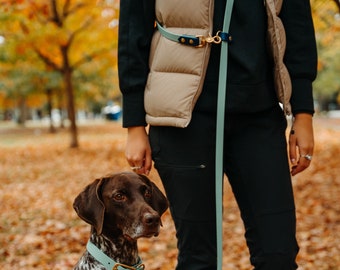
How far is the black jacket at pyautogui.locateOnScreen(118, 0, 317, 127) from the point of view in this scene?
2.19m

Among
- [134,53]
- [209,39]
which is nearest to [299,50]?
[209,39]

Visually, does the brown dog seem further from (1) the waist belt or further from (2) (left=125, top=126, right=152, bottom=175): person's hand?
(1) the waist belt

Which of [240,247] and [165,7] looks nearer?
[165,7]

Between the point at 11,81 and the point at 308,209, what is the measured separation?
2447 centimetres

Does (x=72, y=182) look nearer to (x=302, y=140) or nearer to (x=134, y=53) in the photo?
(x=134, y=53)

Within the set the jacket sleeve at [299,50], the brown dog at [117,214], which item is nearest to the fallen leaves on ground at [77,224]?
the brown dog at [117,214]

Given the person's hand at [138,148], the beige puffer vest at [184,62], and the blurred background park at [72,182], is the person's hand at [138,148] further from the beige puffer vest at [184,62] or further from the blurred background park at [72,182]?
the blurred background park at [72,182]

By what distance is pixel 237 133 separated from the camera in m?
2.25

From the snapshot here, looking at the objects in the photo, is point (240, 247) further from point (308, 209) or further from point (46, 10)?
point (46, 10)

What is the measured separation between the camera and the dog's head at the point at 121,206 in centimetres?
259

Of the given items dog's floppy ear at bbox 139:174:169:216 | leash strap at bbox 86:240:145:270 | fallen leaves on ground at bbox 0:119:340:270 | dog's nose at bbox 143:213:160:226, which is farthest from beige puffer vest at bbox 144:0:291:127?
fallen leaves on ground at bbox 0:119:340:270

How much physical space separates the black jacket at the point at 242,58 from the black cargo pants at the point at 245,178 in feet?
0.34

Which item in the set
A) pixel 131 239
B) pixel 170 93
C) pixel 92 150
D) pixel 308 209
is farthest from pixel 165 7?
pixel 92 150

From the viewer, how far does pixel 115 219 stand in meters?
2.69
